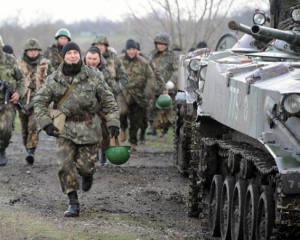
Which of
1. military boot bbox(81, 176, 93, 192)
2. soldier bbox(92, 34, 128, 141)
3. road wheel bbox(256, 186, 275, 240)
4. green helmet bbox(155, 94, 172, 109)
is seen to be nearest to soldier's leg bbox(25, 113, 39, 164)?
soldier bbox(92, 34, 128, 141)

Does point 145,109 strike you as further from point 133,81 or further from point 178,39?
point 178,39

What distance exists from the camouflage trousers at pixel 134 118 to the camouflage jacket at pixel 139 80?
135mm

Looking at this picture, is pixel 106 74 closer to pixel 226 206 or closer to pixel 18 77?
pixel 18 77

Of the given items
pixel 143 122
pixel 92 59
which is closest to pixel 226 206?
pixel 92 59

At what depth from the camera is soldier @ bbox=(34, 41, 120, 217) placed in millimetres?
11891

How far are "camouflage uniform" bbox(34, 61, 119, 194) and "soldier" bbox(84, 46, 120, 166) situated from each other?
308 cm

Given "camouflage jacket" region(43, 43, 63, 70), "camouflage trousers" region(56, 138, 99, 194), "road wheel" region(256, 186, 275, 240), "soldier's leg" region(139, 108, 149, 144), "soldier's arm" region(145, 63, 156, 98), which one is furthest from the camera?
"soldier's leg" region(139, 108, 149, 144)

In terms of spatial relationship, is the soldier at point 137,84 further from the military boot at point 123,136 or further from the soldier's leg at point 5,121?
the soldier's leg at point 5,121

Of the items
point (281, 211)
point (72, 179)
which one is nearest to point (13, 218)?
point (72, 179)

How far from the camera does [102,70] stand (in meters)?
16.5

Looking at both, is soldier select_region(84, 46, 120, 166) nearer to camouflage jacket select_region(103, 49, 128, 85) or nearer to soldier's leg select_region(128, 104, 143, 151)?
camouflage jacket select_region(103, 49, 128, 85)

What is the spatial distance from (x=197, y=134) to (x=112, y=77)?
442cm

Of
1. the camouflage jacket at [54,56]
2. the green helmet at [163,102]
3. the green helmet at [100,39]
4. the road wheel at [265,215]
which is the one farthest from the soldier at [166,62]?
the road wheel at [265,215]

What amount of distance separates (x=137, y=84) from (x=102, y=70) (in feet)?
12.2
